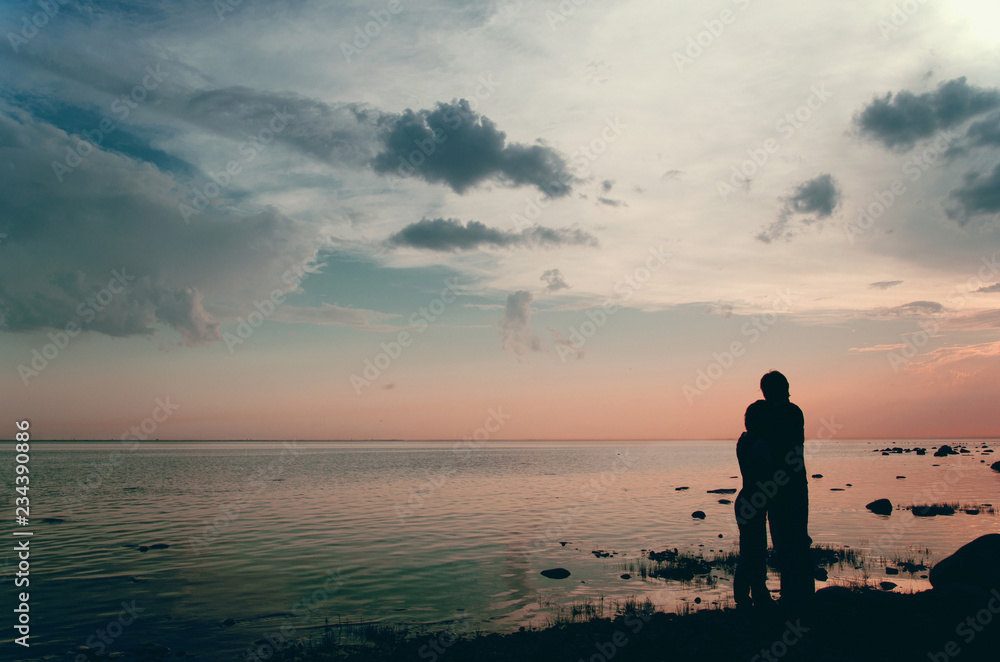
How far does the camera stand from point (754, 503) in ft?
38.2

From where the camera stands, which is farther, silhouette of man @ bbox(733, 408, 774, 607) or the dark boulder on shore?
the dark boulder on shore

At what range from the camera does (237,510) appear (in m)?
41.4

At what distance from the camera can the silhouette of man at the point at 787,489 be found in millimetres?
11273

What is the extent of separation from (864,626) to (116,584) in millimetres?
24750

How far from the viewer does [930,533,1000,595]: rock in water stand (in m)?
13.6

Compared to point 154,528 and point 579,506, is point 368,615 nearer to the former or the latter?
point 154,528

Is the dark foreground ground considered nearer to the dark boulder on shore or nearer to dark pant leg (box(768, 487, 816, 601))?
dark pant leg (box(768, 487, 816, 601))

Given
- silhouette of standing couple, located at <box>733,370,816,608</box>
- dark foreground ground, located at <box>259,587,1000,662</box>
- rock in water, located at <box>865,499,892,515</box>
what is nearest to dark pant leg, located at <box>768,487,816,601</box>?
silhouette of standing couple, located at <box>733,370,816,608</box>

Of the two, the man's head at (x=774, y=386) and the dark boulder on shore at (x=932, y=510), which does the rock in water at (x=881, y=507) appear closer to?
the dark boulder on shore at (x=932, y=510)

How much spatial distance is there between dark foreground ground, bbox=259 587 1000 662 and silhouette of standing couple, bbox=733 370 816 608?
92cm

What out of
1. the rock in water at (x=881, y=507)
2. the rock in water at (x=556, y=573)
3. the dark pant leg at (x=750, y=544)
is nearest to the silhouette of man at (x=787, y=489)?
the dark pant leg at (x=750, y=544)

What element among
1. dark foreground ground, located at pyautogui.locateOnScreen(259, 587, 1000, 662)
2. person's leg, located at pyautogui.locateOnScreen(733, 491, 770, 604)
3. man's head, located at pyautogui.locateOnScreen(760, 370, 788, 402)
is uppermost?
man's head, located at pyautogui.locateOnScreen(760, 370, 788, 402)

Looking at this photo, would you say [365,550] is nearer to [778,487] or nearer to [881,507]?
[778,487]

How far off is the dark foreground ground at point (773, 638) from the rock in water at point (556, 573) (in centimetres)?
727
